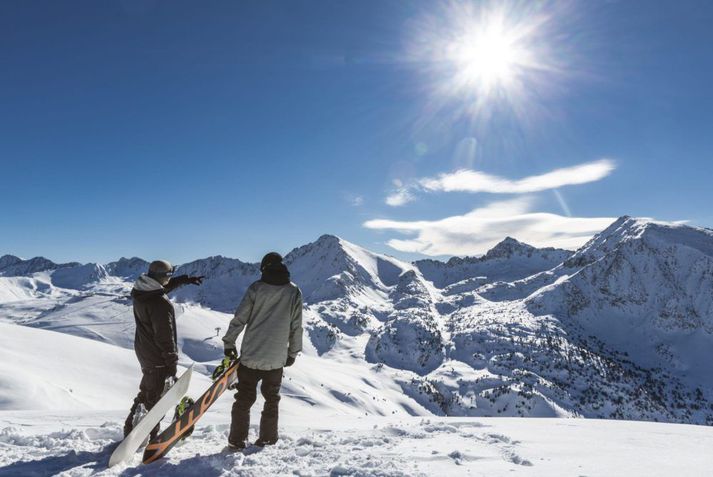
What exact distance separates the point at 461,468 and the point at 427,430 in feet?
8.44

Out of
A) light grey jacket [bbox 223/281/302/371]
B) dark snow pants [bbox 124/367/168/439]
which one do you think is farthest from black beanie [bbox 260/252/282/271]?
dark snow pants [bbox 124/367/168/439]

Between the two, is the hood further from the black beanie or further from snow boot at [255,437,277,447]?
snow boot at [255,437,277,447]

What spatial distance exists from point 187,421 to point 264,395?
3.86 ft

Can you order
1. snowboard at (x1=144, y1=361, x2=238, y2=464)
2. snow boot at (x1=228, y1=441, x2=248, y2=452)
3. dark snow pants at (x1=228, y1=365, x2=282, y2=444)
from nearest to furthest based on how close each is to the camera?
snowboard at (x1=144, y1=361, x2=238, y2=464) < snow boot at (x1=228, y1=441, x2=248, y2=452) < dark snow pants at (x1=228, y1=365, x2=282, y2=444)

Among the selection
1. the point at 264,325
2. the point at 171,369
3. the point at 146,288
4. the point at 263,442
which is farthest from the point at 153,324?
the point at 263,442

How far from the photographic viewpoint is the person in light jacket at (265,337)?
271 inches

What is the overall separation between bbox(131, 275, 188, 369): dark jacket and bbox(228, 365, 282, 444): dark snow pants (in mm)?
1218

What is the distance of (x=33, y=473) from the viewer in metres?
5.34

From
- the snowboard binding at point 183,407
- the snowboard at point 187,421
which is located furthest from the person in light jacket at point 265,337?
the snowboard binding at point 183,407

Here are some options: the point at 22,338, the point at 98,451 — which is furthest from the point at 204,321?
the point at 98,451

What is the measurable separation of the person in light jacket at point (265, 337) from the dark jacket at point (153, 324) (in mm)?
961

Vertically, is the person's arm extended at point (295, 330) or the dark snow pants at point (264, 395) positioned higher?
the person's arm extended at point (295, 330)

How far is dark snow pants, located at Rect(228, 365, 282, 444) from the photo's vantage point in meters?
6.71

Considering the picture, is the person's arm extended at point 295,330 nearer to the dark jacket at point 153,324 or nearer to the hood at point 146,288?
the dark jacket at point 153,324
